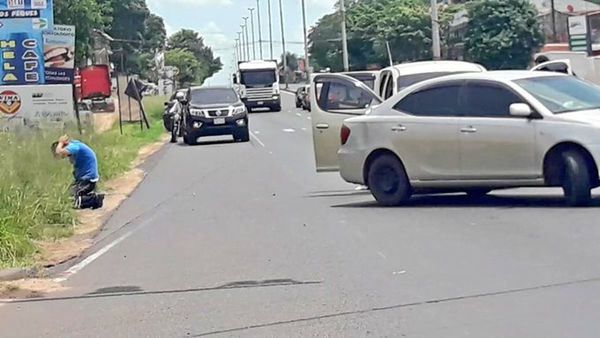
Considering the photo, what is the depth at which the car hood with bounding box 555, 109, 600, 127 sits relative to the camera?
13.2 meters

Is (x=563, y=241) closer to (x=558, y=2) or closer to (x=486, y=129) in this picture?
(x=486, y=129)

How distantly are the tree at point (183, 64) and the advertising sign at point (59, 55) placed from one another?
8798 cm

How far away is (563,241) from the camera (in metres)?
11.2

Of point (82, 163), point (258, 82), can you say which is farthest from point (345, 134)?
point (258, 82)

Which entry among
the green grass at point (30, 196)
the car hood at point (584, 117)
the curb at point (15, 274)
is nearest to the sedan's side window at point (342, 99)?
the green grass at point (30, 196)

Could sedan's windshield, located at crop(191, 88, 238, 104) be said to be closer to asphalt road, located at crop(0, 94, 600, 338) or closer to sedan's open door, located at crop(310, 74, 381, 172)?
sedan's open door, located at crop(310, 74, 381, 172)

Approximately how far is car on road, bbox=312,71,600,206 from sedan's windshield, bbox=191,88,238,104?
867 inches

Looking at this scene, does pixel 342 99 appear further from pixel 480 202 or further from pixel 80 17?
pixel 80 17

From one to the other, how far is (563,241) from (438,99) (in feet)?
13.1

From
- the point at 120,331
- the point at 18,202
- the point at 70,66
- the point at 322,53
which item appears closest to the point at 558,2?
the point at 322,53

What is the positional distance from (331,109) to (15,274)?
7.39 m

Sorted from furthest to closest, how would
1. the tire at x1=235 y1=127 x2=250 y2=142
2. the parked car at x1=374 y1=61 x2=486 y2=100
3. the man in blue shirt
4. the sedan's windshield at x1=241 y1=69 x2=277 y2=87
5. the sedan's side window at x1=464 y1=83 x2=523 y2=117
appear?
the sedan's windshield at x1=241 y1=69 x2=277 y2=87 < the tire at x1=235 y1=127 x2=250 y2=142 < the parked car at x1=374 y1=61 x2=486 y2=100 < the man in blue shirt < the sedan's side window at x1=464 y1=83 x2=523 y2=117

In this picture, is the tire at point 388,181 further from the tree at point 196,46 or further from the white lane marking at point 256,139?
the tree at point 196,46

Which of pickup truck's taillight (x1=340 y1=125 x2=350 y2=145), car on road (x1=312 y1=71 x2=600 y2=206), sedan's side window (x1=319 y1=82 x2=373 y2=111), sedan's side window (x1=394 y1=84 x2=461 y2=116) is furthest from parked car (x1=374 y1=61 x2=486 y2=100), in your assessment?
sedan's side window (x1=394 y1=84 x2=461 y2=116)
